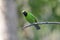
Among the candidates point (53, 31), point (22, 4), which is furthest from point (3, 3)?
point (53, 31)

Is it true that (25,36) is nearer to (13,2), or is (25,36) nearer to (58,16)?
(58,16)

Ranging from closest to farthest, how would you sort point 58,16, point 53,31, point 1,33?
point 1,33
point 58,16
point 53,31

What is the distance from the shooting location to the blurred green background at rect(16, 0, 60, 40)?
4984 mm

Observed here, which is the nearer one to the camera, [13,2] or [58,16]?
[13,2]

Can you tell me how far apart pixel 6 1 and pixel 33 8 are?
5.22ft

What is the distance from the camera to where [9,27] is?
11.5 feet

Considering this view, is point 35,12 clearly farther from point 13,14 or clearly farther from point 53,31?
point 13,14

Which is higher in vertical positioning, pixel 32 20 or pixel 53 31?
pixel 32 20

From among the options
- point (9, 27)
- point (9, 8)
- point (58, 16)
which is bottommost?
point (58, 16)

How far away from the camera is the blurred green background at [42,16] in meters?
Answer: 4.98

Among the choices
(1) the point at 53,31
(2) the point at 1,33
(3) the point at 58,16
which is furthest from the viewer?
(1) the point at 53,31

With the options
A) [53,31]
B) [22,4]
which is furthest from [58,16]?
[22,4]

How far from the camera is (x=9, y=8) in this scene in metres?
3.56

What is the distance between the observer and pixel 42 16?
17.3ft
